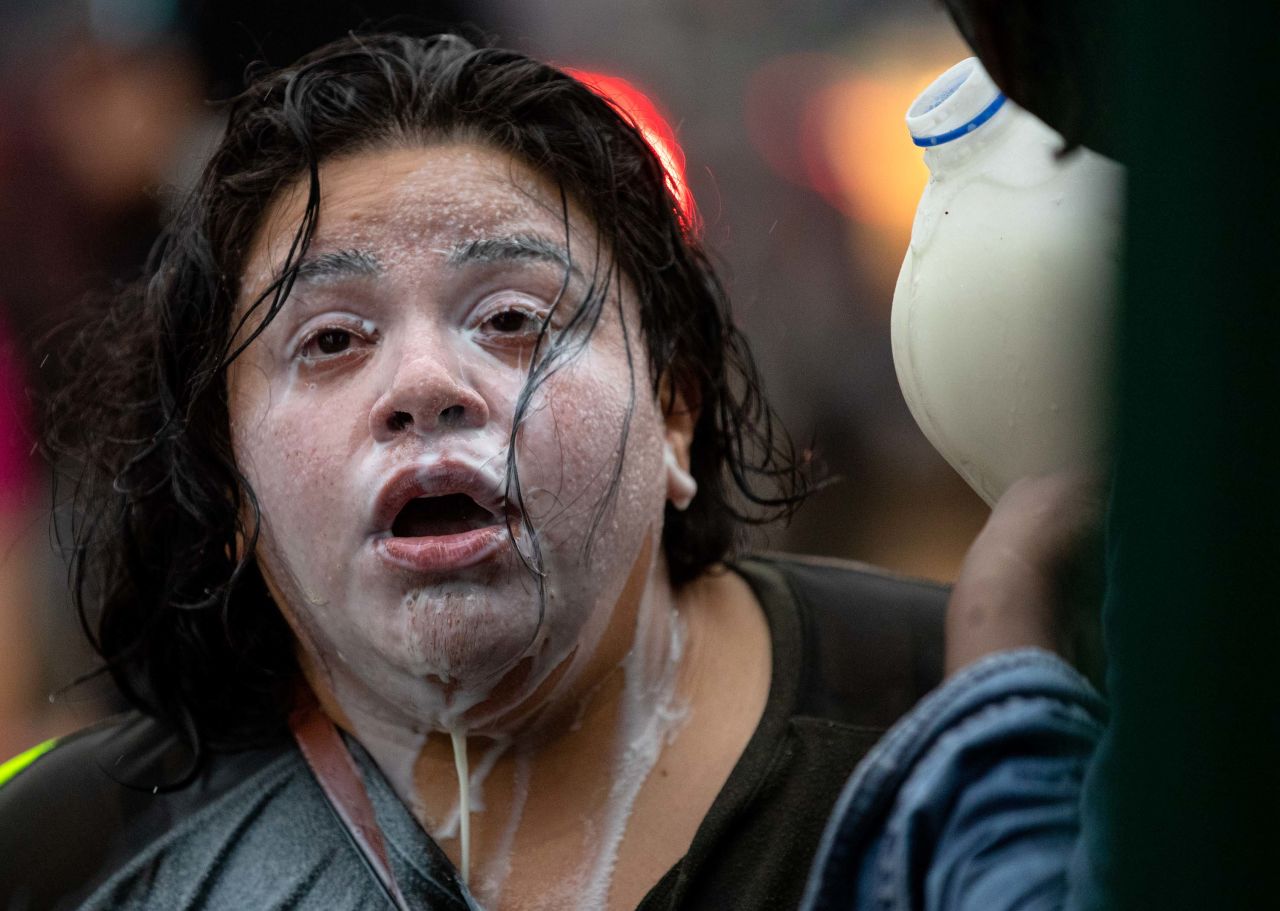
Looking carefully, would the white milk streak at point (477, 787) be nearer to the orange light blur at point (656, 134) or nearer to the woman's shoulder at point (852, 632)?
the woman's shoulder at point (852, 632)

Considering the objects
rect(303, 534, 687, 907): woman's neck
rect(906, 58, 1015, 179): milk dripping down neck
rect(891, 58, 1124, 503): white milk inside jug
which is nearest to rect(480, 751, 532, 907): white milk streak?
rect(303, 534, 687, 907): woman's neck

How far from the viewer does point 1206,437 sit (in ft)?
2.22

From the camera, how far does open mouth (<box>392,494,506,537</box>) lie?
134 centimetres

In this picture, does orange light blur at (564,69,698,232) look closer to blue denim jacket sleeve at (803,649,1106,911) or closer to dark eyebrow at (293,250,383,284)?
dark eyebrow at (293,250,383,284)

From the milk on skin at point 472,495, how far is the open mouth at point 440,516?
0.11ft

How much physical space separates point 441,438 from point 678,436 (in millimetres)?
401

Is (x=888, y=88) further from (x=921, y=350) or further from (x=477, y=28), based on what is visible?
(x=921, y=350)

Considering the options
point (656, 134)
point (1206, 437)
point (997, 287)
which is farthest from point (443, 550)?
point (1206, 437)

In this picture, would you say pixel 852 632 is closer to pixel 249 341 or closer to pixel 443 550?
pixel 443 550

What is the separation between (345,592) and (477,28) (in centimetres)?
75

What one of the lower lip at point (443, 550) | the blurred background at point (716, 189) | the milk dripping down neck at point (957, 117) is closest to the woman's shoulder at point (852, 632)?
the blurred background at point (716, 189)

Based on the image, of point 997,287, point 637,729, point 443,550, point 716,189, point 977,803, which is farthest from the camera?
point 716,189

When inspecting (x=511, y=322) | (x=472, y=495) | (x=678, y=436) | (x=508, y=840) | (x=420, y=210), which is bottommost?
(x=508, y=840)

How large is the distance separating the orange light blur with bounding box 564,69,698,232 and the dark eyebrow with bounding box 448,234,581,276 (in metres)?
0.24
